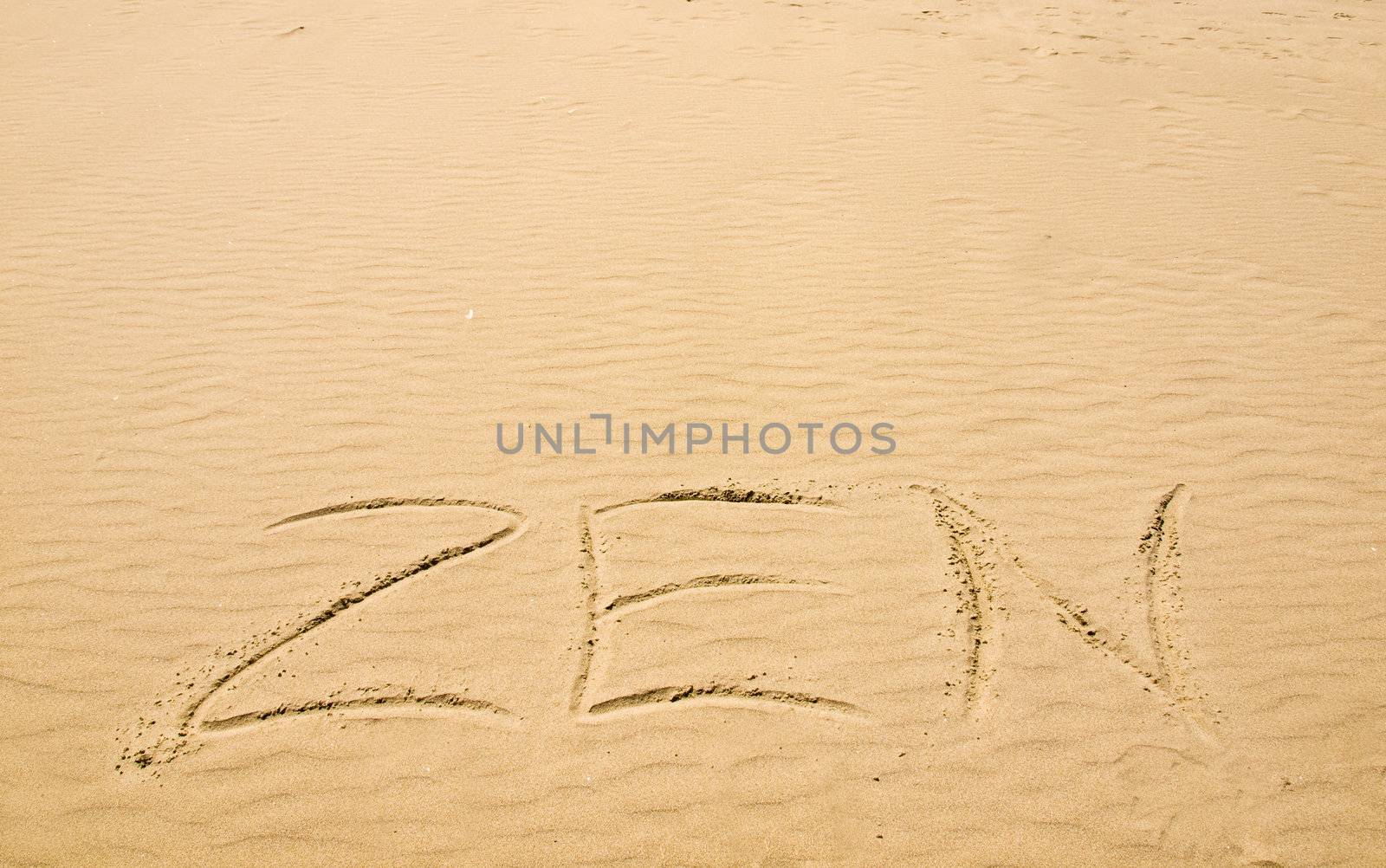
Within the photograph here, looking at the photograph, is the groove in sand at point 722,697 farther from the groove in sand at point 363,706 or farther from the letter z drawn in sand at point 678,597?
the groove in sand at point 363,706

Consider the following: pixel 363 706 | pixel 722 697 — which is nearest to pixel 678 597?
pixel 722 697

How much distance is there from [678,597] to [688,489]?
0.56 m

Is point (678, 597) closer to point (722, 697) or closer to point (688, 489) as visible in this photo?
point (722, 697)

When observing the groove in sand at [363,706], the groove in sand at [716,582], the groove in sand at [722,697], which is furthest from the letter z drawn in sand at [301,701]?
the groove in sand at [716,582]

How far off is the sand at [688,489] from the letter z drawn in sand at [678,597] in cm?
1

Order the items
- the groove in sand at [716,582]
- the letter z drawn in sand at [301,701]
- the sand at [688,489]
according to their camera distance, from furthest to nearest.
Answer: the groove in sand at [716,582], the letter z drawn in sand at [301,701], the sand at [688,489]

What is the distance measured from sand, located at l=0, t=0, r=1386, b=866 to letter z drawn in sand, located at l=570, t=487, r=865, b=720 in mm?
15

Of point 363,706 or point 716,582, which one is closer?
point 363,706

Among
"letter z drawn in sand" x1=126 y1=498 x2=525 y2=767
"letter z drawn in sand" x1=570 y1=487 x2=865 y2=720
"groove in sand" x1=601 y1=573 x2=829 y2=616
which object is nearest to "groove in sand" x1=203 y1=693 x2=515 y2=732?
"letter z drawn in sand" x1=126 y1=498 x2=525 y2=767

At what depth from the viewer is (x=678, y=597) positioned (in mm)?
2889

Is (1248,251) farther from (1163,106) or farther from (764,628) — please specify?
(764,628)

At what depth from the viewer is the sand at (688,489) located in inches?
92.6

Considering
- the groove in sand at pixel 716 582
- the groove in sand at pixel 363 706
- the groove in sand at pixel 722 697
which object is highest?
the groove in sand at pixel 716 582

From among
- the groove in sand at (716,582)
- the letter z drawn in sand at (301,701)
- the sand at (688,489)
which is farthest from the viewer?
the groove in sand at (716,582)
